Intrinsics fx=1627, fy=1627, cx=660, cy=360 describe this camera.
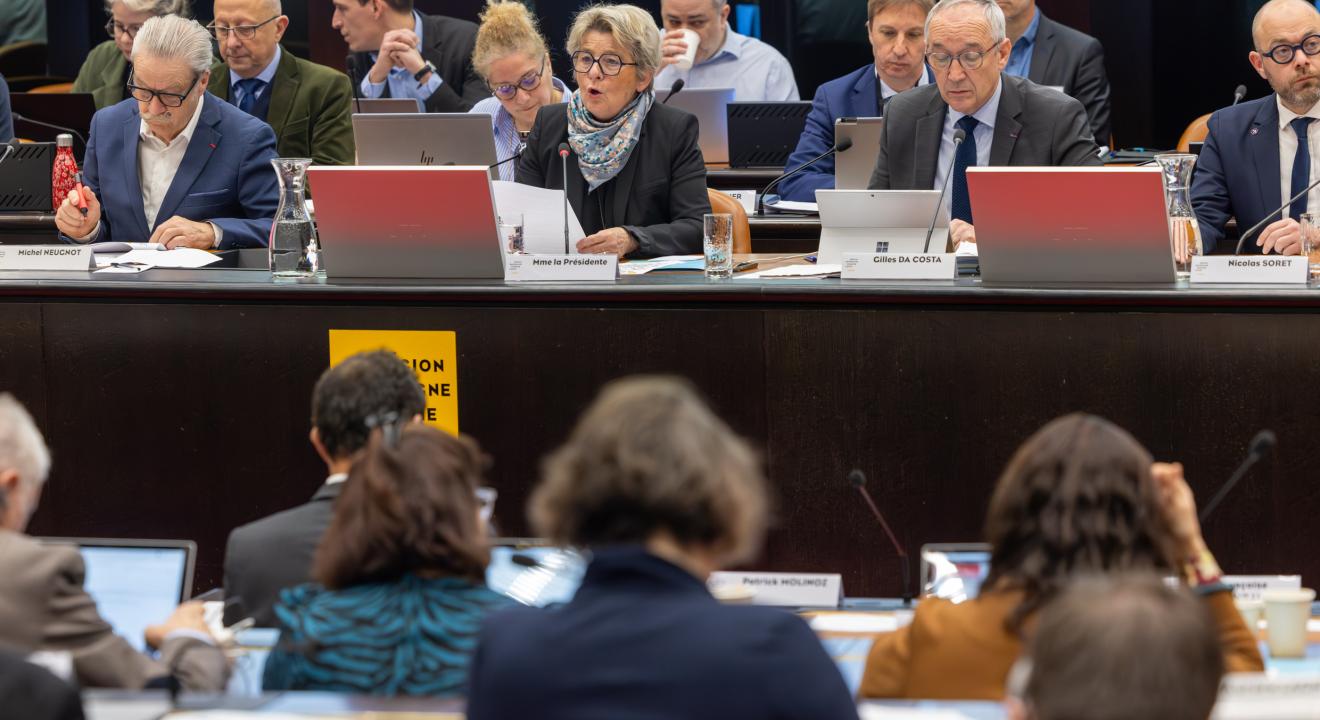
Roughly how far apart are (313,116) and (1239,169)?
3021 mm

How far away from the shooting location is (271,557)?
216 cm

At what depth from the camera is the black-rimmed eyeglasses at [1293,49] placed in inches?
159

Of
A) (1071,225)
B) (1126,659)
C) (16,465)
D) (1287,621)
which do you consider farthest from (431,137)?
(1126,659)

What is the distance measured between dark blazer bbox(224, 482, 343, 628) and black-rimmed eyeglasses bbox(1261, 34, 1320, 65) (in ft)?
9.54

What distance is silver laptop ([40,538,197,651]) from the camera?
88.4 inches

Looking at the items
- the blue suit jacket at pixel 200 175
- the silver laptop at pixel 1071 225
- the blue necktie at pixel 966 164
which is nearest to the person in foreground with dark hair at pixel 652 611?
the silver laptop at pixel 1071 225

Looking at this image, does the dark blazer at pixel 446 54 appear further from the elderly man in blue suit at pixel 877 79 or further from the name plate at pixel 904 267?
the name plate at pixel 904 267

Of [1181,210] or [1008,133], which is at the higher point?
[1008,133]

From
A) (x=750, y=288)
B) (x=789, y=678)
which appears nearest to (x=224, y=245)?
(x=750, y=288)

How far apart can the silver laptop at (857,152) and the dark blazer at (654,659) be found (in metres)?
3.45

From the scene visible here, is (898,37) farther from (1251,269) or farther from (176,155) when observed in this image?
(1251,269)

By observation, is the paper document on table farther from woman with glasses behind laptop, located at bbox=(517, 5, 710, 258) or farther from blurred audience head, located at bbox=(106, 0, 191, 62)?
blurred audience head, located at bbox=(106, 0, 191, 62)

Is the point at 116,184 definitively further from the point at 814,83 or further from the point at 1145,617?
Result: the point at 814,83

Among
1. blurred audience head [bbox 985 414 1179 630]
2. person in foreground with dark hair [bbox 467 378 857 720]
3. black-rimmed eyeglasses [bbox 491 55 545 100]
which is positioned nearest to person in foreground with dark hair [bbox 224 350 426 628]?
person in foreground with dark hair [bbox 467 378 857 720]
